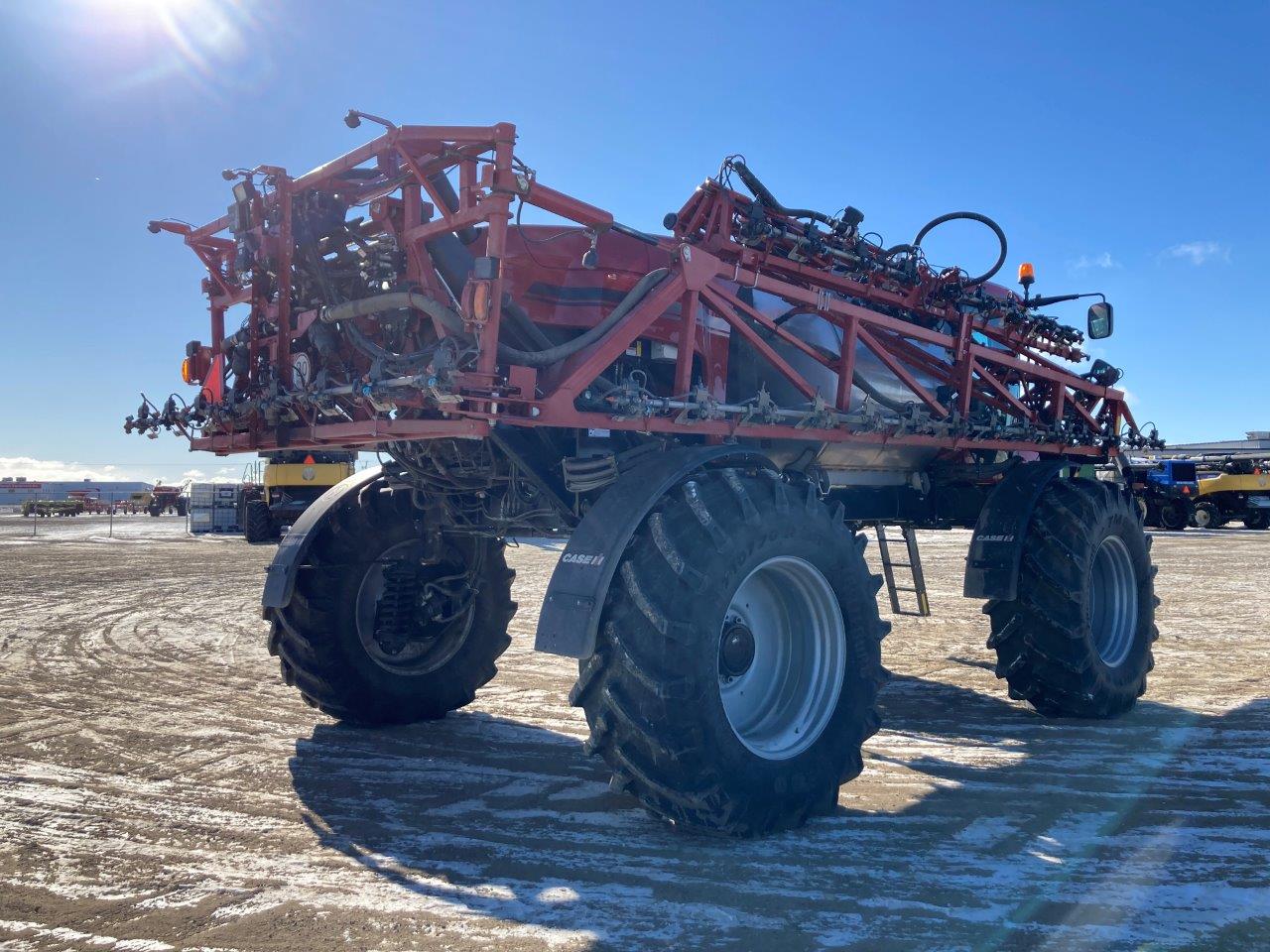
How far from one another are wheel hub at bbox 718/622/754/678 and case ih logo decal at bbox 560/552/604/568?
0.76 m

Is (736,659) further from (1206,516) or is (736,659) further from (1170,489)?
(1206,516)

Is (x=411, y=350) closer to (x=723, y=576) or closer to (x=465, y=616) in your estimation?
Result: (x=723, y=576)

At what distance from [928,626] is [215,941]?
8336 mm

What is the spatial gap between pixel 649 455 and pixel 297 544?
225cm

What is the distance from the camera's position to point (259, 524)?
2259cm

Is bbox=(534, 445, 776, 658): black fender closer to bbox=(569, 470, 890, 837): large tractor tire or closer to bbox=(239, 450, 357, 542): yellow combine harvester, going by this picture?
bbox=(569, 470, 890, 837): large tractor tire

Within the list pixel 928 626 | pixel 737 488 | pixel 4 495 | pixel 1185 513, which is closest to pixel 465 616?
pixel 737 488

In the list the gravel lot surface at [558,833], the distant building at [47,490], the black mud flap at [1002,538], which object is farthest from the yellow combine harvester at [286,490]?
the distant building at [47,490]

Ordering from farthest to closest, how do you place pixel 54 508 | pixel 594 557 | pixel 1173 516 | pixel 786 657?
pixel 54 508
pixel 1173 516
pixel 786 657
pixel 594 557

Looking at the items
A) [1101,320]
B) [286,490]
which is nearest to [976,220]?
[1101,320]

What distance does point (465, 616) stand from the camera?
6.29m

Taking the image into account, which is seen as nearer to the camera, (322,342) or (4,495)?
(322,342)

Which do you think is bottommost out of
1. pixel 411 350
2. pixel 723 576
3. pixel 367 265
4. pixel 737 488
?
pixel 723 576

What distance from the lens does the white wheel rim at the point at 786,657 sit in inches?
177
